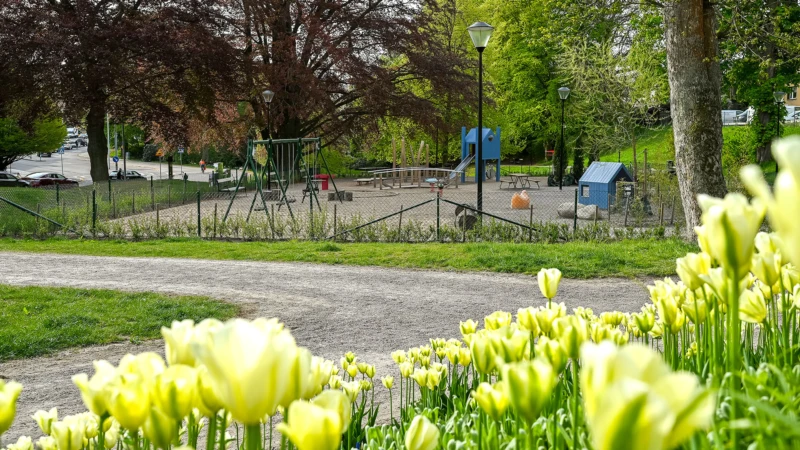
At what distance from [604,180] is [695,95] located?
36.0ft

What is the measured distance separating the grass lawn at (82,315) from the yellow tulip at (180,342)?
731 cm

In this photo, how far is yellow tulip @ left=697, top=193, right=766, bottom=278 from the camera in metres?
1.02

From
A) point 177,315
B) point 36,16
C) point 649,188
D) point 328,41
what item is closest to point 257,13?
point 328,41

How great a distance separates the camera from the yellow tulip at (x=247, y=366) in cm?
83

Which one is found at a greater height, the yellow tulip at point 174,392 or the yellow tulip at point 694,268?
the yellow tulip at point 694,268

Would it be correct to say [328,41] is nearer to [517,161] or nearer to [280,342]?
[517,161]

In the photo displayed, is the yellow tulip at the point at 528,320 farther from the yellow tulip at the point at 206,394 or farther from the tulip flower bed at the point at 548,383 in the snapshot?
the yellow tulip at the point at 206,394

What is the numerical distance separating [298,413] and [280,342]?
79mm

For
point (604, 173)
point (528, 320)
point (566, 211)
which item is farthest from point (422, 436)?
point (604, 173)

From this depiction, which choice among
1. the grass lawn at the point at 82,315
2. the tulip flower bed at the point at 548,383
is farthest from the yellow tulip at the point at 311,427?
the grass lawn at the point at 82,315

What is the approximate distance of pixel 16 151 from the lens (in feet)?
158

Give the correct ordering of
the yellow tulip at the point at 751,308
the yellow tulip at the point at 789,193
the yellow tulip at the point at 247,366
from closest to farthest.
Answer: the yellow tulip at the point at 789,193 < the yellow tulip at the point at 247,366 < the yellow tulip at the point at 751,308

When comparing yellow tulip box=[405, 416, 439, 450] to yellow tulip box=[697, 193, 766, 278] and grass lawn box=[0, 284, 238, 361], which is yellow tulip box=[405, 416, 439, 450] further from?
grass lawn box=[0, 284, 238, 361]

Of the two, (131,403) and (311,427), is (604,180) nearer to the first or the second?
(131,403)
